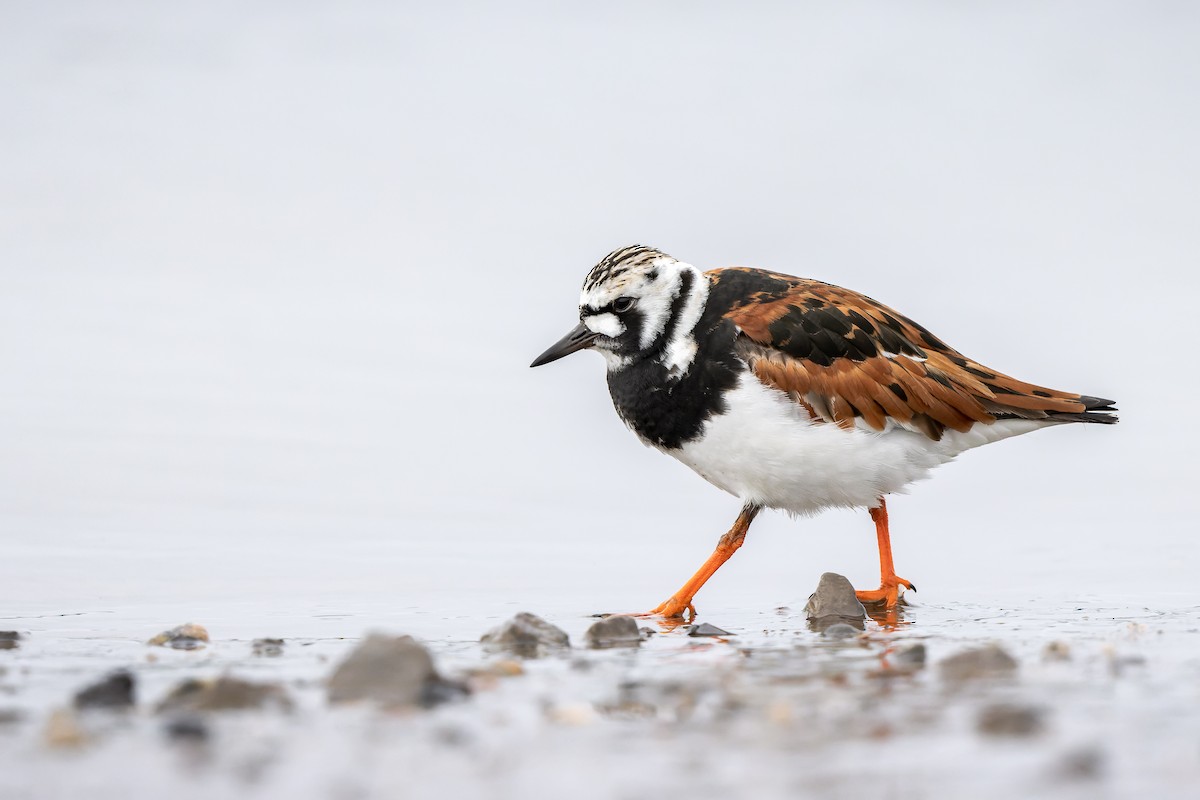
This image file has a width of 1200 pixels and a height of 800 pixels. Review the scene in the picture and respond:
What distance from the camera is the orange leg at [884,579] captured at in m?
6.27

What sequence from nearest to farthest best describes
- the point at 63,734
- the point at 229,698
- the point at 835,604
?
the point at 63,734 < the point at 229,698 < the point at 835,604

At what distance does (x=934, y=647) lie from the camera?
4.69 metres

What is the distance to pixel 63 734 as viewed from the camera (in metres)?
2.98

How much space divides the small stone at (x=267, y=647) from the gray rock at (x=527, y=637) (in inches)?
28.1

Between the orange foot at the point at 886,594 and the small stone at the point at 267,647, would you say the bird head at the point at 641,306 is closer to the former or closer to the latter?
the orange foot at the point at 886,594

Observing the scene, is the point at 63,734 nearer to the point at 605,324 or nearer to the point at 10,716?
the point at 10,716

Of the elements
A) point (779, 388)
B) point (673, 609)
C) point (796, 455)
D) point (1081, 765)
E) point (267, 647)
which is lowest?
point (1081, 765)

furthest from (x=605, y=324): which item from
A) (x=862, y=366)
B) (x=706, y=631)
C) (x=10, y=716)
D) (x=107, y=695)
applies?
(x=10, y=716)

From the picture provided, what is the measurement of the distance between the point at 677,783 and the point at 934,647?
2.20m

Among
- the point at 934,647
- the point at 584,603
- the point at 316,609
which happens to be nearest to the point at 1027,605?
the point at 934,647

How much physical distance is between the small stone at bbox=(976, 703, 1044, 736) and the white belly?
2.69 meters

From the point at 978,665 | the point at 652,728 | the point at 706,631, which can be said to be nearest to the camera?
the point at 652,728

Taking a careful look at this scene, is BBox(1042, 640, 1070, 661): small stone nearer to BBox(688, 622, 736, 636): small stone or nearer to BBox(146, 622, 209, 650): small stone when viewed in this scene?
BBox(688, 622, 736, 636): small stone

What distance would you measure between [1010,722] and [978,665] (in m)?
0.84
